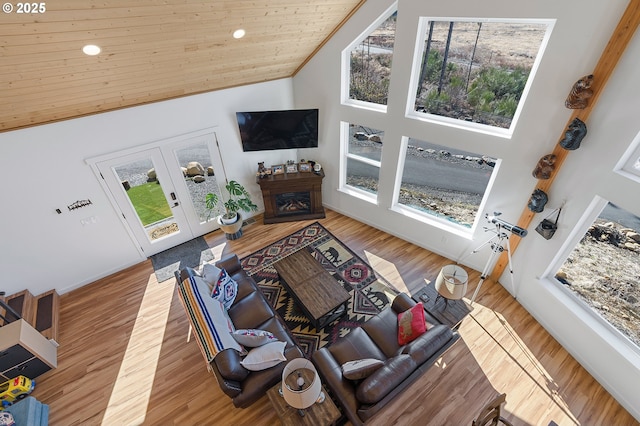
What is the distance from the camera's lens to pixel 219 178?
568 centimetres

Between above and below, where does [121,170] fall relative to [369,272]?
above

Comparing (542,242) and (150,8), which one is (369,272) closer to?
(542,242)

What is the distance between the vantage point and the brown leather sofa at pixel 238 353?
9.00ft

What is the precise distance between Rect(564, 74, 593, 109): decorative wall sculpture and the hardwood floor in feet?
9.17

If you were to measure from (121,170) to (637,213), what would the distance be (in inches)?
262

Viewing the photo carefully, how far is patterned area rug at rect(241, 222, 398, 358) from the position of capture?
3990 mm

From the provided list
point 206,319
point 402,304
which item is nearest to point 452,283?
point 402,304

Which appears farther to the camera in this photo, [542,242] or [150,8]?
[542,242]

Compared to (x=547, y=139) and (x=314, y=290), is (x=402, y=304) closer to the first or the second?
(x=314, y=290)

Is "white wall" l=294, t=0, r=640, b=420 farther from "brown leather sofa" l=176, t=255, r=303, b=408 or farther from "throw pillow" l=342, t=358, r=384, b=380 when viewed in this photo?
"brown leather sofa" l=176, t=255, r=303, b=408

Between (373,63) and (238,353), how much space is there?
4.53 metres

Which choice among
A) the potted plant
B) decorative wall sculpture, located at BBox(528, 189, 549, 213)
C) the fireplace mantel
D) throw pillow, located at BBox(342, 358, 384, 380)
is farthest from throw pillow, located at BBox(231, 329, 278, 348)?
decorative wall sculpture, located at BBox(528, 189, 549, 213)

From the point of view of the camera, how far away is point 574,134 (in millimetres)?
3104

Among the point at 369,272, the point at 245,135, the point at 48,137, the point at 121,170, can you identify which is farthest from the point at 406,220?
the point at 48,137
